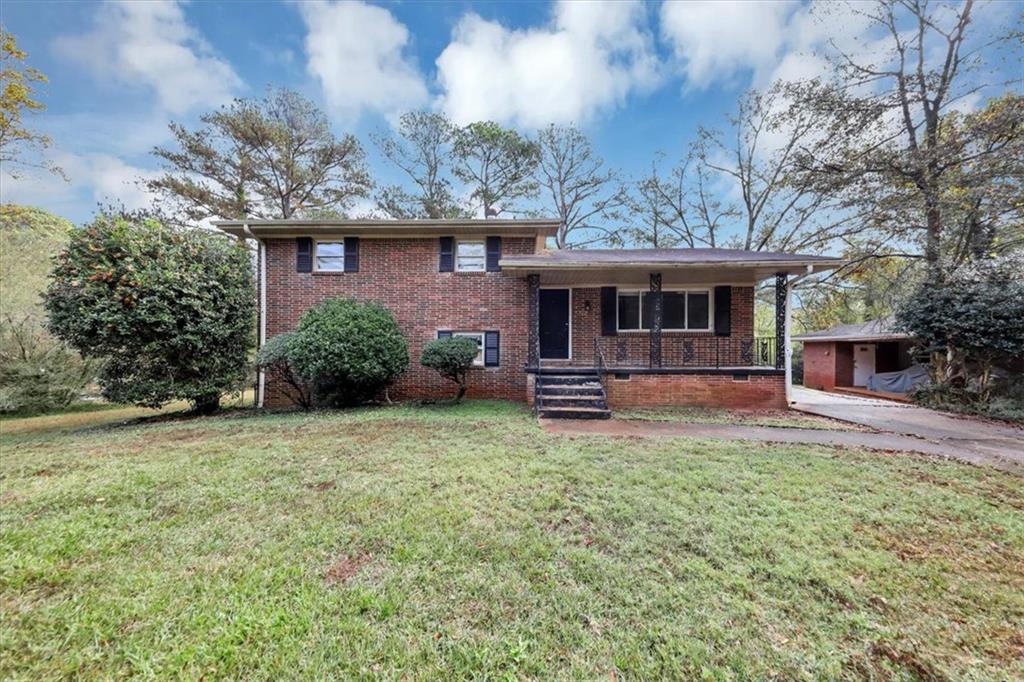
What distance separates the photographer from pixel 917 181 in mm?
9734

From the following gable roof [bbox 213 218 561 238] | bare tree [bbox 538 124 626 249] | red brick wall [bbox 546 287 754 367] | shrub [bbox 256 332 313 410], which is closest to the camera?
shrub [bbox 256 332 313 410]

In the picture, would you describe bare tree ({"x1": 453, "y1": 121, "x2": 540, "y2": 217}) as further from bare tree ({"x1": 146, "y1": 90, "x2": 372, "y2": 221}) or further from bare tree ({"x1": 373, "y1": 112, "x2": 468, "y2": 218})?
bare tree ({"x1": 146, "y1": 90, "x2": 372, "y2": 221})

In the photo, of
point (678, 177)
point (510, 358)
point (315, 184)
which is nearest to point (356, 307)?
point (510, 358)

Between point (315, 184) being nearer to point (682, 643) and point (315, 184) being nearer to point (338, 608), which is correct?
point (338, 608)

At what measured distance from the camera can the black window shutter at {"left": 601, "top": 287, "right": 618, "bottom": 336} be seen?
33.1 feet

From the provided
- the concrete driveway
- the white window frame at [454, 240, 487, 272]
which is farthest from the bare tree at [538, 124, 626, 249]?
the concrete driveway

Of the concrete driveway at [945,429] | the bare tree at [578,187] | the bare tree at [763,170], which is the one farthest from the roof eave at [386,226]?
the bare tree at [763,170]

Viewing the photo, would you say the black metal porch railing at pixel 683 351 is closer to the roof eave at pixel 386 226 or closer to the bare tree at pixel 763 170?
the roof eave at pixel 386 226

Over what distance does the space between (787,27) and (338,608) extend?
1835 centimetres

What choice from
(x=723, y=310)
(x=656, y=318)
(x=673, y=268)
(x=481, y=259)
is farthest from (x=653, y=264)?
(x=481, y=259)

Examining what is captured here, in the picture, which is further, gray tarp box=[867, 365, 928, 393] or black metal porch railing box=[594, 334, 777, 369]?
gray tarp box=[867, 365, 928, 393]

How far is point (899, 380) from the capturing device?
12.5m

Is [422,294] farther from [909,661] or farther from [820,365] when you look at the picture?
[820,365]

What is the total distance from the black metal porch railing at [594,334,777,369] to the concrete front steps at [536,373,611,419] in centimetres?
125
